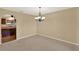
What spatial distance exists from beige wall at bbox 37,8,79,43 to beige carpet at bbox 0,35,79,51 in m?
0.11

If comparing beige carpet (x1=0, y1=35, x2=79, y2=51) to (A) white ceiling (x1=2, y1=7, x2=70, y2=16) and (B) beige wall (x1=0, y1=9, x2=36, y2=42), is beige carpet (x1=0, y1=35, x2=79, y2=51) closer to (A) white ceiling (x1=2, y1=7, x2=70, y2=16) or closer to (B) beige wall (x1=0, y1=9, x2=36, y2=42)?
(B) beige wall (x1=0, y1=9, x2=36, y2=42)

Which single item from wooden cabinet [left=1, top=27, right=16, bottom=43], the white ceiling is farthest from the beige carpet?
the white ceiling

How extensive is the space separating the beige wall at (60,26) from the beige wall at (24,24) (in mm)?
127

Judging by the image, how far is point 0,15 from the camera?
5.25ft

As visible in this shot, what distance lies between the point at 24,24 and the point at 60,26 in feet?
2.14

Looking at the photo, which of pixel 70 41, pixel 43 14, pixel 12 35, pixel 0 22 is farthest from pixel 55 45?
pixel 0 22

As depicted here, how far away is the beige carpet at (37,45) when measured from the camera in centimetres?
167

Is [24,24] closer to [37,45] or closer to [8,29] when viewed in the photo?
[8,29]

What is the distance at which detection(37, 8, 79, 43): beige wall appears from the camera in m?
1.69

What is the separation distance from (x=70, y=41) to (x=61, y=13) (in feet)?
1.73

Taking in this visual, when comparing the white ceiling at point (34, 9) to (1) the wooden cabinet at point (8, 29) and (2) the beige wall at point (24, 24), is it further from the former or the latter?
(1) the wooden cabinet at point (8, 29)

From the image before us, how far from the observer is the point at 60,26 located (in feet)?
5.67

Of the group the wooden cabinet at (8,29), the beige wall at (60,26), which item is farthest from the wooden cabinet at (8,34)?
the beige wall at (60,26)
